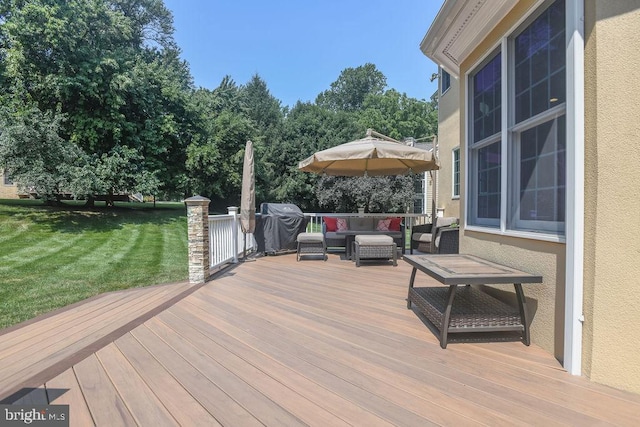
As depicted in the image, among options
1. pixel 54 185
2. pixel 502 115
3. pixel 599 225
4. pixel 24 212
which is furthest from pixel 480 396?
pixel 24 212

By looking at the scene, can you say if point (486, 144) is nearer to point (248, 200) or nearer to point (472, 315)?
point (472, 315)

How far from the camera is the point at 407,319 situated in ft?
9.70

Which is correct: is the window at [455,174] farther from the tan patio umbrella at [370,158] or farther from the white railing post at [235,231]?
the white railing post at [235,231]

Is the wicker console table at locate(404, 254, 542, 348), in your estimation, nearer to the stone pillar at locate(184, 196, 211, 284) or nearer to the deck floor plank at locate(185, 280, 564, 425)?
the deck floor plank at locate(185, 280, 564, 425)

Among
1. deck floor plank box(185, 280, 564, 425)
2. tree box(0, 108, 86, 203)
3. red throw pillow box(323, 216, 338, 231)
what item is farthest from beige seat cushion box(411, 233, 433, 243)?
tree box(0, 108, 86, 203)

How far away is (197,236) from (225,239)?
4.24ft

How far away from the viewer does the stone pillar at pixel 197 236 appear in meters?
4.34

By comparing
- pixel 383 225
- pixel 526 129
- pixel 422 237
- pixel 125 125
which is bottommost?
pixel 422 237

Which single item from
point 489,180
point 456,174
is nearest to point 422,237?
point 489,180

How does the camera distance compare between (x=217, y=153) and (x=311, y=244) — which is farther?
(x=217, y=153)

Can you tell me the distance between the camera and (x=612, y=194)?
5.78 feet

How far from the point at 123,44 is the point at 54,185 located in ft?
25.1

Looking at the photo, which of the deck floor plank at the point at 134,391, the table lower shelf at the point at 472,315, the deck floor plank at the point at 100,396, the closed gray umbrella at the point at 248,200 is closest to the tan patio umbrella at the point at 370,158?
the closed gray umbrella at the point at 248,200

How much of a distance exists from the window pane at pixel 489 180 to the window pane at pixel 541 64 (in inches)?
17.9
